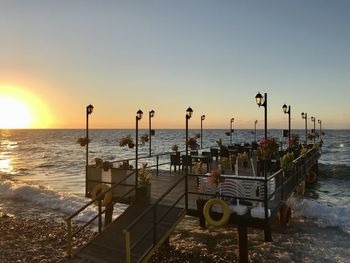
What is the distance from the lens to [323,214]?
1869 centimetres

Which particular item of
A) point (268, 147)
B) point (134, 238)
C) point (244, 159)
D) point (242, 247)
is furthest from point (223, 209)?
point (244, 159)

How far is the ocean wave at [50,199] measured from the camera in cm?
1998

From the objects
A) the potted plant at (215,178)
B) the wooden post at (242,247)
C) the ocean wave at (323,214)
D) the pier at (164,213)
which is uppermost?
the potted plant at (215,178)

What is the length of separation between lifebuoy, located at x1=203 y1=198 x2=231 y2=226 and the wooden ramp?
97cm

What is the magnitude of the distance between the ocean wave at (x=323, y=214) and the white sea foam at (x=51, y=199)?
1030cm

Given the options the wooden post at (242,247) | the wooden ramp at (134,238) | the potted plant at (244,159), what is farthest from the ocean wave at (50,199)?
the wooden post at (242,247)

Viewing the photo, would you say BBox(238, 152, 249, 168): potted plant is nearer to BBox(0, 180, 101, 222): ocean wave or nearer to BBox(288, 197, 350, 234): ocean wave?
BBox(288, 197, 350, 234): ocean wave

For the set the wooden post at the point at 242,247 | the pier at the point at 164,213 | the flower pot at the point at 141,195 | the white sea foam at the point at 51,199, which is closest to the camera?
the pier at the point at 164,213

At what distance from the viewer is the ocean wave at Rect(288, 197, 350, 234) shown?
17.3 meters

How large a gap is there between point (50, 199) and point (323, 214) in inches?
Answer: 676

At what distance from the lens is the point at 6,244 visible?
13953 mm

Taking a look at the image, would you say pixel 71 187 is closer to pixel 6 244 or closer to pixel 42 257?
pixel 6 244

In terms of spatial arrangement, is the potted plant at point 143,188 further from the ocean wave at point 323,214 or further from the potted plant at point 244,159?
the potted plant at point 244,159

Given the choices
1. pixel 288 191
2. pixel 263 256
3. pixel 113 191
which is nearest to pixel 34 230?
pixel 113 191
